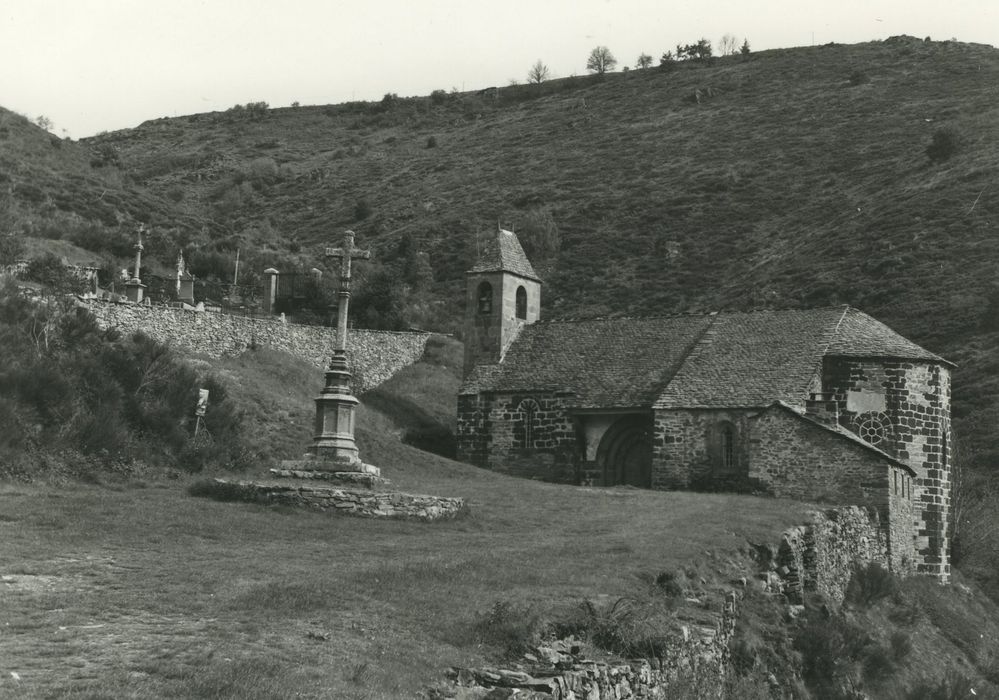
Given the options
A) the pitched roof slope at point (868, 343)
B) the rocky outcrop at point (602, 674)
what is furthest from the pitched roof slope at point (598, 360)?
the rocky outcrop at point (602, 674)

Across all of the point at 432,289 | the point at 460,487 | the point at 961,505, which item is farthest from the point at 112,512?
the point at 432,289

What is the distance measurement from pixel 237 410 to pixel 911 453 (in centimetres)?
1872

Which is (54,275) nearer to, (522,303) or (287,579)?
(522,303)

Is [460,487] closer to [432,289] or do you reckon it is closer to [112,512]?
[112,512]

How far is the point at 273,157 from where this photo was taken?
112250 mm

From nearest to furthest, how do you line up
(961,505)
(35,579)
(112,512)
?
(35,579)
(112,512)
(961,505)

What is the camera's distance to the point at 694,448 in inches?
1430

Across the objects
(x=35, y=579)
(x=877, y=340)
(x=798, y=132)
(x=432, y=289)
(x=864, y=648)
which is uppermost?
(x=798, y=132)

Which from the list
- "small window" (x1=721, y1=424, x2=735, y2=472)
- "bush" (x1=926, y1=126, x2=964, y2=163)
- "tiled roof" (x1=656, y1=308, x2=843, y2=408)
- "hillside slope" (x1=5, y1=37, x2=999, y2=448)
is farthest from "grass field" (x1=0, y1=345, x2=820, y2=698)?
"bush" (x1=926, y1=126, x2=964, y2=163)

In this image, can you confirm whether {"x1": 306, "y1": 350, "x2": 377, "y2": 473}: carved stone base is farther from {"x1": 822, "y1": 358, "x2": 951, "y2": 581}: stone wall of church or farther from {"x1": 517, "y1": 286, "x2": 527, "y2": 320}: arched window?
{"x1": 517, "y1": 286, "x2": 527, "y2": 320}: arched window

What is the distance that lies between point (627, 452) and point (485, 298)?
814 centimetres

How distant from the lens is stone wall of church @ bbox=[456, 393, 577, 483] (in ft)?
130

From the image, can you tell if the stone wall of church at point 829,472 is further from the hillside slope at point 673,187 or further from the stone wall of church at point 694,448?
the hillside slope at point 673,187

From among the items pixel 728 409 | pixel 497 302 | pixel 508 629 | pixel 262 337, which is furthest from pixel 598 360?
pixel 508 629
